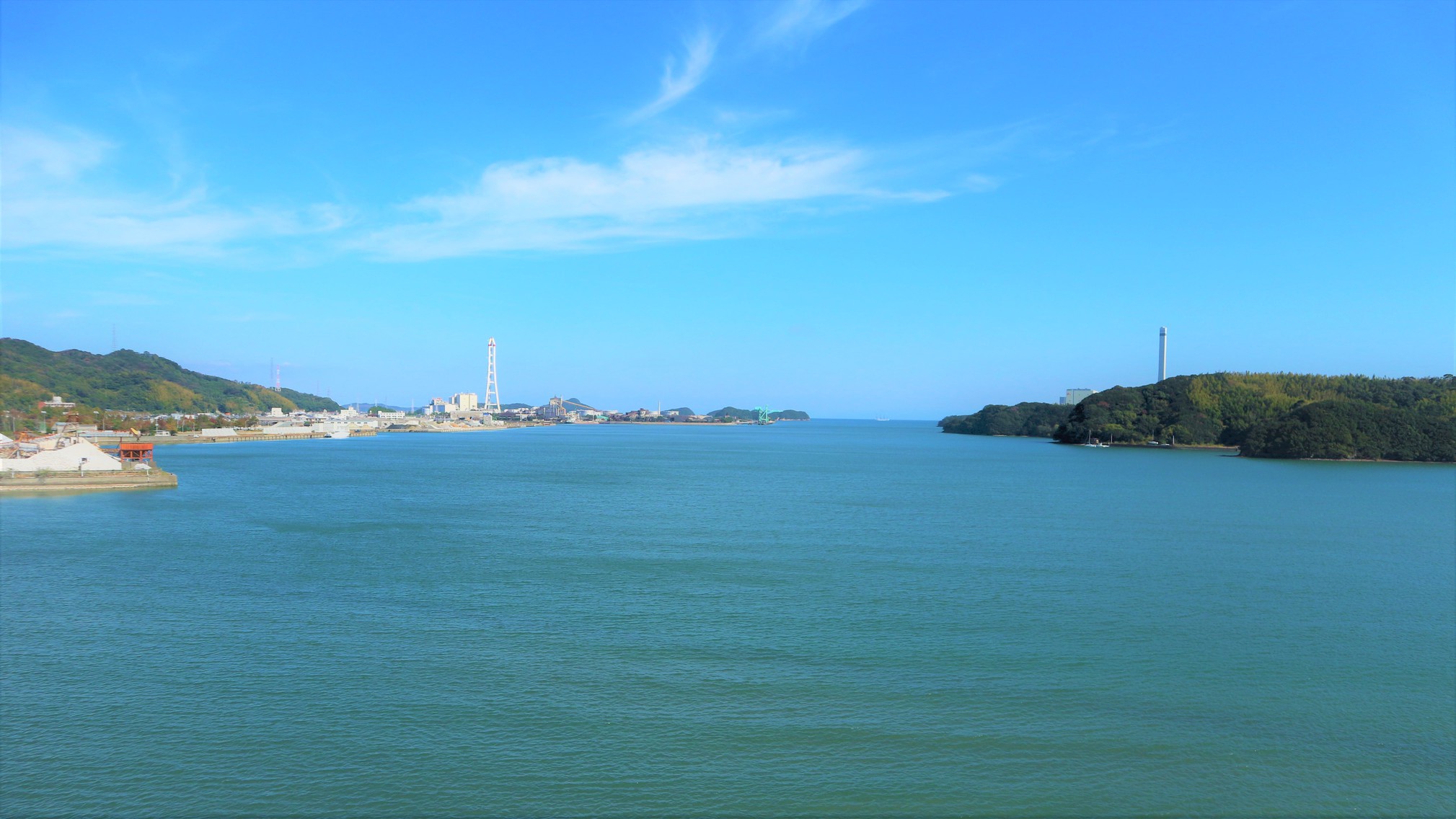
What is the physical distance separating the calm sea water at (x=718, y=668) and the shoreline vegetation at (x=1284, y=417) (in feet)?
81.2

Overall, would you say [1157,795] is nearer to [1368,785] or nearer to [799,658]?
[1368,785]

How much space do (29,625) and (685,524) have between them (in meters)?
8.43

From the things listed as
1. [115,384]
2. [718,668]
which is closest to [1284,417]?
[718,668]

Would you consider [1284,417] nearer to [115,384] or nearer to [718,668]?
[718,668]

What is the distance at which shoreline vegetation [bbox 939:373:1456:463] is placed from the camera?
34.0 meters

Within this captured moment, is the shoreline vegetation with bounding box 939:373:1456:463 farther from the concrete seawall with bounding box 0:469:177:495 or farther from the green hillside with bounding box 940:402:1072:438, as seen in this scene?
the concrete seawall with bounding box 0:469:177:495

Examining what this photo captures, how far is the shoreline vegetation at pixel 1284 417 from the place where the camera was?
3403 centimetres

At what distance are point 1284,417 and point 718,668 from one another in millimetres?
42233

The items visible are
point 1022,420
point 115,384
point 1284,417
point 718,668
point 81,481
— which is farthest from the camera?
point 1022,420

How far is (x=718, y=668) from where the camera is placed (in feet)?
20.1

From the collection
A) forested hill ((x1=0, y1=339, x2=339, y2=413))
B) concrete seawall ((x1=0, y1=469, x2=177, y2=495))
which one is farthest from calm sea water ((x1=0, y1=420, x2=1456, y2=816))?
forested hill ((x1=0, y1=339, x2=339, y2=413))

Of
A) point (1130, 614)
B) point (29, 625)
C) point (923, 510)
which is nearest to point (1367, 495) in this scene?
point (923, 510)

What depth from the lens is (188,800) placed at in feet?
13.9

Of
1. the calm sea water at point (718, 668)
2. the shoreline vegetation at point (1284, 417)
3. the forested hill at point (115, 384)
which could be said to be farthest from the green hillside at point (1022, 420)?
the forested hill at point (115, 384)
